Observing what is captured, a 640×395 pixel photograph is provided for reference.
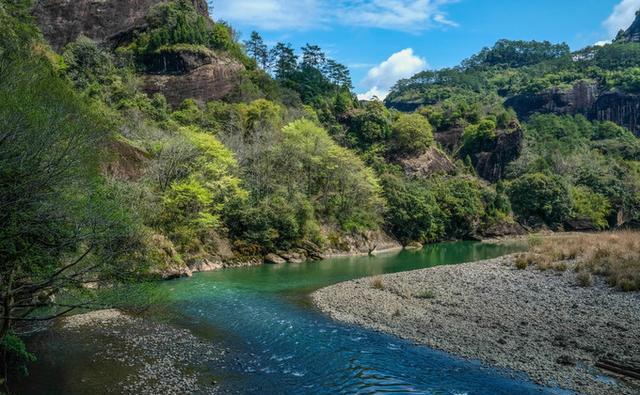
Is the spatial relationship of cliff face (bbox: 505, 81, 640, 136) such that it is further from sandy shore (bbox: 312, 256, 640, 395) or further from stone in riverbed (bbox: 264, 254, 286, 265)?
sandy shore (bbox: 312, 256, 640, 395)

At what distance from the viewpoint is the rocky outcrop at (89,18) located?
246 ft

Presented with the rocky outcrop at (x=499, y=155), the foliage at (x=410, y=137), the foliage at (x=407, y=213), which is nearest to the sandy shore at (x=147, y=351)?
the foliage at (x=407, y=213)

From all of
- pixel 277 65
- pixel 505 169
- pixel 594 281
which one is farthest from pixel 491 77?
pixel 594 281

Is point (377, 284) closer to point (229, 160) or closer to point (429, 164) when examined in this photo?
point (229, 160)

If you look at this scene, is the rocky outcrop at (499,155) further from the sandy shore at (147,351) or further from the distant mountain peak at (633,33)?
the distant mountain peak at (633,33)

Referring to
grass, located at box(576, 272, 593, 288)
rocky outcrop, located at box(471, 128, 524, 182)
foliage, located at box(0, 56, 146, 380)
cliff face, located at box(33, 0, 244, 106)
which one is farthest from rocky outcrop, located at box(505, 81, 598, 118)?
foliage, located at box(0, 56, 146, 380)

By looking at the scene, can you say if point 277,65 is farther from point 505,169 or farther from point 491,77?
point 491,77

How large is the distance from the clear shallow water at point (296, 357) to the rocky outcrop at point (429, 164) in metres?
60.4

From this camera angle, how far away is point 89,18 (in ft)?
254

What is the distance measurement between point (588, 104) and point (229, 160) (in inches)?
5021

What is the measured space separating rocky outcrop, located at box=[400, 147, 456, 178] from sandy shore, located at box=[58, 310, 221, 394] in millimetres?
68233

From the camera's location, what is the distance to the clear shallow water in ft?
40.2

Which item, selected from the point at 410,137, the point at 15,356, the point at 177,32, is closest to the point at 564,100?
the point at 410,137

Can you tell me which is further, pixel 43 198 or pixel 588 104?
pixel 588 104
